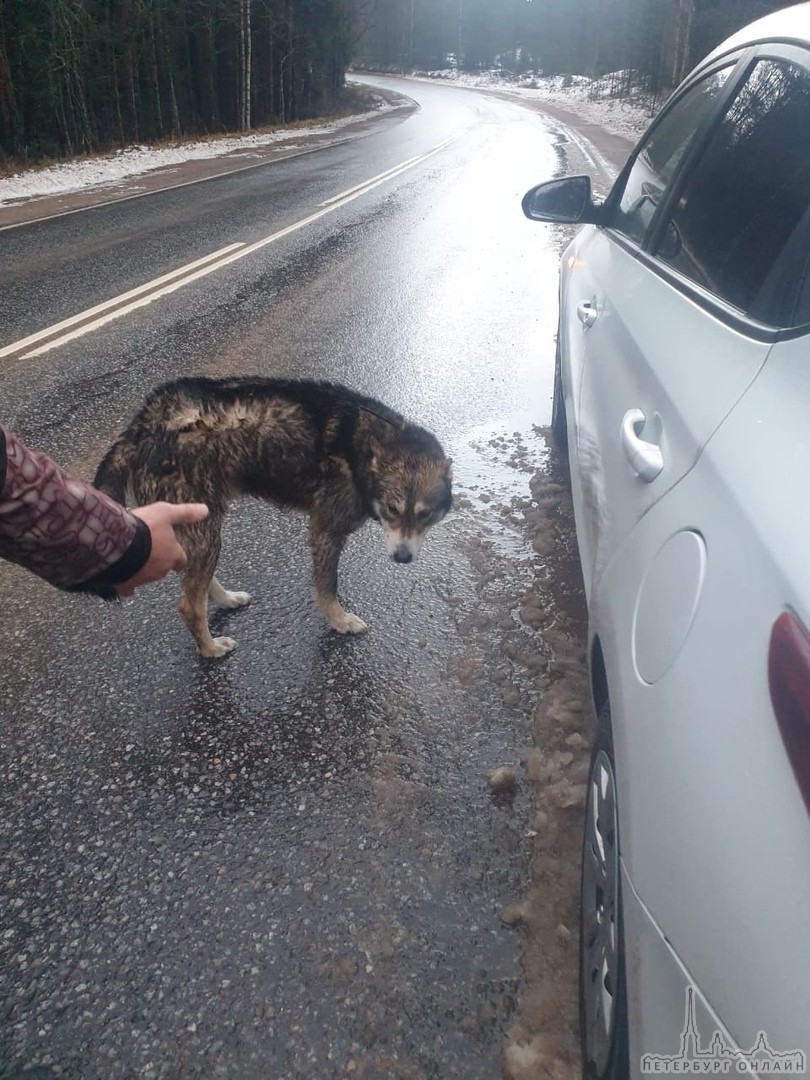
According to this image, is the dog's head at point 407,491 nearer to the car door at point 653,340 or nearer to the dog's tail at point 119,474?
the car door at point 653,340

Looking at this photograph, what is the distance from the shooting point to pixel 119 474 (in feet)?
10.1

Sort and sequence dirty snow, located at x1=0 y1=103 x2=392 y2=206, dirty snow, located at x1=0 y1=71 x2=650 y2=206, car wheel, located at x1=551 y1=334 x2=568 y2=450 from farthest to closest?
dirty snow, located at x1=0 y1=71 x2=650 y2=206 < dirty snow, located at x1=0 y1=103 x2=392 y2=206 < car wheel, located at x1=551 y1=334 x2=568 y2=450

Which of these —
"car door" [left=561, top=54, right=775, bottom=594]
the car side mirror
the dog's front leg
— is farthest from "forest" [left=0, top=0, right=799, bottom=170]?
"car door" [left=561, top=54, right=775, bottom=594]

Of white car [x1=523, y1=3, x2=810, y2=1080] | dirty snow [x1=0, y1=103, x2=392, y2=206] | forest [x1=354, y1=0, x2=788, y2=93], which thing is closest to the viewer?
white car [x1=523, y1=3, x2=810, y2=1080]

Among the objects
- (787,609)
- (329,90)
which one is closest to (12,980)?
(787,609)

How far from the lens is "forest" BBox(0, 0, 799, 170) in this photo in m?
21.8

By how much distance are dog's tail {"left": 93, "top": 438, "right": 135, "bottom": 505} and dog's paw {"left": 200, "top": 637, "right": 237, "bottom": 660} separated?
709mm

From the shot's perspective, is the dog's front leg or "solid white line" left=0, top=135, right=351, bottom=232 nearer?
the dog's front leg

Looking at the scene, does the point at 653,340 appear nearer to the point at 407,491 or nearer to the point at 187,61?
the point at 407,491

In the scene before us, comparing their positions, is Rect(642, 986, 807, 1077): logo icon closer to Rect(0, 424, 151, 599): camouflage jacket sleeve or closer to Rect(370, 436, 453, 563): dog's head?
Rect(0, 424, 151, 599): camouflage jacket sleeve

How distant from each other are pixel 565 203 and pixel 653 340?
68.0 inches

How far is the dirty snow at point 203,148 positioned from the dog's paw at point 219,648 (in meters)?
15.0

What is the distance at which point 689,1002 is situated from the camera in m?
1.13

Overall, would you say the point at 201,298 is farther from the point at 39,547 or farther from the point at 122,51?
the point at 122,51
